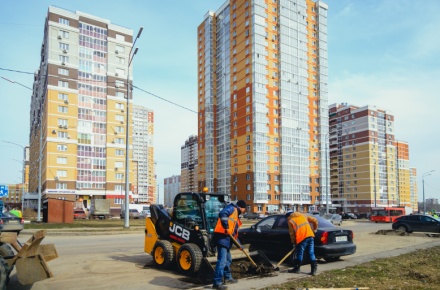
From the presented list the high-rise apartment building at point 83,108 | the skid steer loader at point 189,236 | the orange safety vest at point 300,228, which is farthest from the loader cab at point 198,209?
the high-rise apartment building at point 83,108

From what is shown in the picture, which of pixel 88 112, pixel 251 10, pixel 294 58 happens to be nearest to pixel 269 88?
pixel 294 58

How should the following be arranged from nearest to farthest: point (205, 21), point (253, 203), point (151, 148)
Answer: point (253, 203) < point (205, 21) < point (151, 148)

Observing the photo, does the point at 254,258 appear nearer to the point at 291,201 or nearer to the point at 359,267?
the point at 359,267

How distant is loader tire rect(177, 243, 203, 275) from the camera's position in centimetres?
842

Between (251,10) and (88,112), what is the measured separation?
43.8 m

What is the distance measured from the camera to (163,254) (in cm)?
945

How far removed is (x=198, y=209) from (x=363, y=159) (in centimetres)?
12193

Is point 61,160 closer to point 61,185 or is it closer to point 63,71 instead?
point 61,185

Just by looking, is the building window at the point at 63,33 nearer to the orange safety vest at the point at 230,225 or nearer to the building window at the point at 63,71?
the building window at the point at 63,71

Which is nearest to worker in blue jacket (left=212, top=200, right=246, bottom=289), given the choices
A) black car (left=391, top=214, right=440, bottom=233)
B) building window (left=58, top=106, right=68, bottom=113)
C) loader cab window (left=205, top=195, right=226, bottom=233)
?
loader cab window (left=205, top=195, right=226, bottom=233)

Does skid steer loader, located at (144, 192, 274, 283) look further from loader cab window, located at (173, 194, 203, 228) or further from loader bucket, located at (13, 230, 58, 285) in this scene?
loader bucket, located at (13, 230, 58, 285)

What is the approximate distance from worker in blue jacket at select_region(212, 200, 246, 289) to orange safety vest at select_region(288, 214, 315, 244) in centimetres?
190

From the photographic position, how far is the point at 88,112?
244ft

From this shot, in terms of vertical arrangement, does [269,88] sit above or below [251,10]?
below
